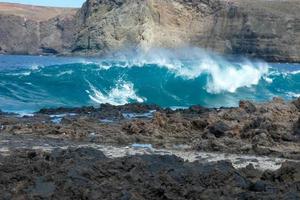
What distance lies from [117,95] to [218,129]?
Answer: 45.5ft

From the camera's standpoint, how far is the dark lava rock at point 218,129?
13.0 metres

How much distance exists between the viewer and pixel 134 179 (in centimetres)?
762

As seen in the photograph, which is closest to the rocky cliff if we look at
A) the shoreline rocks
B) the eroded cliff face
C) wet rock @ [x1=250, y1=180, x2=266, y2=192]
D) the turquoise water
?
the eroded cliff face

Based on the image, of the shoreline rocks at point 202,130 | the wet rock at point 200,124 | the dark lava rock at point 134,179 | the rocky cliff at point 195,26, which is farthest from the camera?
the rocky cliff at point 195,26

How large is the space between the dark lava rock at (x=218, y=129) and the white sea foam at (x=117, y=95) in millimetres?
11917

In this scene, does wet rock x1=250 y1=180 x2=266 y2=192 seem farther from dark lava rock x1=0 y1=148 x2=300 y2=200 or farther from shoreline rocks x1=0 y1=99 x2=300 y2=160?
shoreline rocks x1=0 y1=99 x2=300 y2=160

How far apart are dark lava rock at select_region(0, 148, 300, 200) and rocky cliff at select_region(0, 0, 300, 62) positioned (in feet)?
249

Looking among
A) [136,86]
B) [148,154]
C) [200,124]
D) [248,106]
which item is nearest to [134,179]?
[148,154]

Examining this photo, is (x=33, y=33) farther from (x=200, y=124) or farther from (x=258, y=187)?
(x=258, y=187)

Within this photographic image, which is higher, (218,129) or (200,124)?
(218,129)

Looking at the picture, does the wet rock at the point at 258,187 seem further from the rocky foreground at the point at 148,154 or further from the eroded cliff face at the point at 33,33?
the eroded cliff face at the point at 33,33

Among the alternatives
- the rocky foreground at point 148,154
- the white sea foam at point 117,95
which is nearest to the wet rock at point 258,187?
the rocky foreground at point 148,154

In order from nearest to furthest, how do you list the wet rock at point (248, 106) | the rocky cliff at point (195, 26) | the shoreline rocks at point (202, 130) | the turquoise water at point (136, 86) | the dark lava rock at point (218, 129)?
the shoreline rocks at point (202, 130), the dark lava rock at point (218, 129), the wet rock at point (248, 106), the turquoise water at point (136, 86), the rocky cliff at point (195, 26)

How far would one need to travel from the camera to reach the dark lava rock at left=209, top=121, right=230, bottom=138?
13.0m
